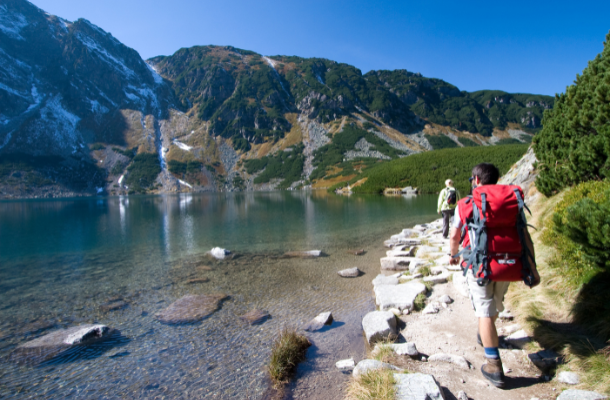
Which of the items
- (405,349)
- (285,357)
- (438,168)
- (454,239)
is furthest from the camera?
(438,168)

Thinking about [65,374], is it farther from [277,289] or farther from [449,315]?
[449,315]

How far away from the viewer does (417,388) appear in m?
4.43

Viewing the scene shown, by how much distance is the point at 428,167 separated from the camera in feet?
444

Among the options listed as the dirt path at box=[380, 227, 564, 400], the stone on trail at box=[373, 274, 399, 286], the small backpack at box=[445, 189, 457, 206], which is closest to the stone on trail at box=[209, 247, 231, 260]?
the stone on trail at box=[373, 274, 399, 286]

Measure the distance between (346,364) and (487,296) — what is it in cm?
347

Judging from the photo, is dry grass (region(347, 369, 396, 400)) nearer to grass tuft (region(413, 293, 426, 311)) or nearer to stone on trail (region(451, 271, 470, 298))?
grass tuft (region(413, 293, 426, 311))

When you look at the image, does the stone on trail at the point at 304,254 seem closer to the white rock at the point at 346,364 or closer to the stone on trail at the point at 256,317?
the stone on trail at the point at 256,317

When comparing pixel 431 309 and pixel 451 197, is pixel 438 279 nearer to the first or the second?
pixel 431 309

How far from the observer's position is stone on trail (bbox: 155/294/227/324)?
33.6ft

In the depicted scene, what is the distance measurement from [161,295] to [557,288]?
1336 cm

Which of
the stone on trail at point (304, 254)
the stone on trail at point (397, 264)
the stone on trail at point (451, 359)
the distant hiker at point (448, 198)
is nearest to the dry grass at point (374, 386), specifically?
the stone on trail at point (451, 359)

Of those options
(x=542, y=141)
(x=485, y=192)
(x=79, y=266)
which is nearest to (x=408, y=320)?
(x=485, y=192)

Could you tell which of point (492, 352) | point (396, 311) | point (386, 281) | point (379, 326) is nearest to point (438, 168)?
point (386, 281)

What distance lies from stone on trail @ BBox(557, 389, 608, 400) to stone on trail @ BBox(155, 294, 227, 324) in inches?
365
